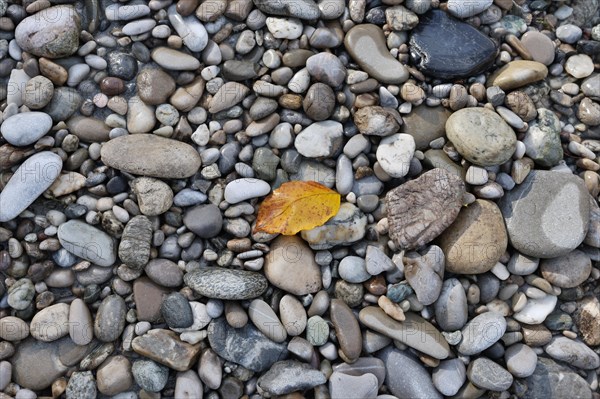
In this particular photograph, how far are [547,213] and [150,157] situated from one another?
217 cm

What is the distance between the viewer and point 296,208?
2.96m

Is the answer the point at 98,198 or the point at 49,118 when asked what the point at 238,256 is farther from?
the point at 49,118

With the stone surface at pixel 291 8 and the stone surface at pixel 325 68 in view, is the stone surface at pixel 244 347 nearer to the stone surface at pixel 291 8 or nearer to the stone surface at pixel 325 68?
the stone surface at pixel 325 68

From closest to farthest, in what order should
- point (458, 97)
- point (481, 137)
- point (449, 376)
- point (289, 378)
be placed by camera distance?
point (289, 378)
point (449, 376)
point (481, 137)
point (458, 97)

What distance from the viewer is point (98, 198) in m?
2.97

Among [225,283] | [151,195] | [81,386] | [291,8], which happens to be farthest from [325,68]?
[81,386]

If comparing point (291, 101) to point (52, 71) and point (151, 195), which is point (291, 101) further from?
A: point (52, 71)

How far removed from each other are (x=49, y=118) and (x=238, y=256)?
4.05ft

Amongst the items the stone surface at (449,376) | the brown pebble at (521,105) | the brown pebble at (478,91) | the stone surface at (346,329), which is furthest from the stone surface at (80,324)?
the brown pebble at (521,105)

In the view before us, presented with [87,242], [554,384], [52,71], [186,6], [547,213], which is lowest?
[554,384]

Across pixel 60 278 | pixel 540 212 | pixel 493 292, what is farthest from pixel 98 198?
pixel 540 212

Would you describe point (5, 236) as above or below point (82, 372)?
above

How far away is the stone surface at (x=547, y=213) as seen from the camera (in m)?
3.02

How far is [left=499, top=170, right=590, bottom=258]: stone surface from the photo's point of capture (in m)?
3.02
